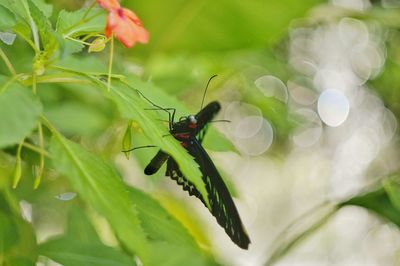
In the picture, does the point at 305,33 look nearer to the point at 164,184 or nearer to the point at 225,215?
the point at 164,184

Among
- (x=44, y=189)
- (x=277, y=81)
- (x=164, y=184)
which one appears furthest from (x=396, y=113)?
(x=44, y=189)

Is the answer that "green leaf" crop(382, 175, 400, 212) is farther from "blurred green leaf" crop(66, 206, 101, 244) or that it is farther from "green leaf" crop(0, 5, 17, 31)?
"green leaf" crop(0, 5, 17, 31)

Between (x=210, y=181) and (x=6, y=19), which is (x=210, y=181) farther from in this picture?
(x=6, y=19)

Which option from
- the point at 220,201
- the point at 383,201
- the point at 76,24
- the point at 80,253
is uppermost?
the point at 76,24

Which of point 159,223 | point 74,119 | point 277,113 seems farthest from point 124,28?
point 277,113

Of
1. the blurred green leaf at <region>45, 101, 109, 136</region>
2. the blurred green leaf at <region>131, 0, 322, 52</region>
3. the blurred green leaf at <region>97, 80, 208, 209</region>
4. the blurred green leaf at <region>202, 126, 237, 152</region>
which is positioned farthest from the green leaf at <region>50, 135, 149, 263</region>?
the blurred green leaf at <region>131, 0, 322, 52</region>

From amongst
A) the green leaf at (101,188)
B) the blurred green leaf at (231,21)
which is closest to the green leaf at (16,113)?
the green leaf at (101,188)
